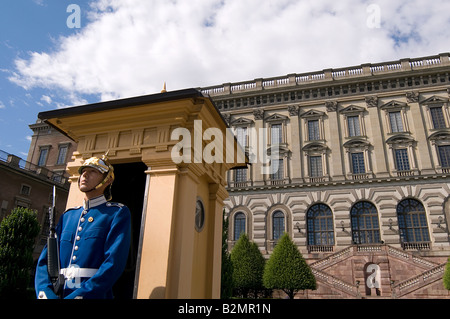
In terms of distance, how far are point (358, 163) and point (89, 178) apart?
31.2 meters

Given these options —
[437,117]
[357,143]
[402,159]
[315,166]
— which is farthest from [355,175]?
[437,117]

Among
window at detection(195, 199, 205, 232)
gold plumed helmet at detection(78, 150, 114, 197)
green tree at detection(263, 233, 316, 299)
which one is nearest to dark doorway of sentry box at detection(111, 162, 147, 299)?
window at detection(195, 199, 205, 232)

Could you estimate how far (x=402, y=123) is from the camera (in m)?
32.3

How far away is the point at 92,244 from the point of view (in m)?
4.41

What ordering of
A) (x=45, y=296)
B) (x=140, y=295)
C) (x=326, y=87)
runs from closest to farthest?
1. (x=45, y=296)
2. (x=140, y=295)
3. (x=326, y=87)

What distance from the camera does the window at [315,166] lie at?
108 feet

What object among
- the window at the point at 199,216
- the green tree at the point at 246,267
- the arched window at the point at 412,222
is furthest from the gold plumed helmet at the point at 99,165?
the arched window at the point at 412,222

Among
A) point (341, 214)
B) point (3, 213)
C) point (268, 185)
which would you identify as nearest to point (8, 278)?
point (3, 213)

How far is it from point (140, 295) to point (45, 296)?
5.00 ft

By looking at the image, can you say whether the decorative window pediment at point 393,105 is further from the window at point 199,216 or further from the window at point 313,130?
the window at point 199,216

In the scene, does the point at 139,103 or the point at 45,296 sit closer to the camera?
the point at 45,296

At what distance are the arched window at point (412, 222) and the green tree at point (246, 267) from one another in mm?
12725

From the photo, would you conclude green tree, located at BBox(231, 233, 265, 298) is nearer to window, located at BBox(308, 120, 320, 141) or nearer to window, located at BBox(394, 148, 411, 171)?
window, located at BBox(308, 120, 320, 141)
